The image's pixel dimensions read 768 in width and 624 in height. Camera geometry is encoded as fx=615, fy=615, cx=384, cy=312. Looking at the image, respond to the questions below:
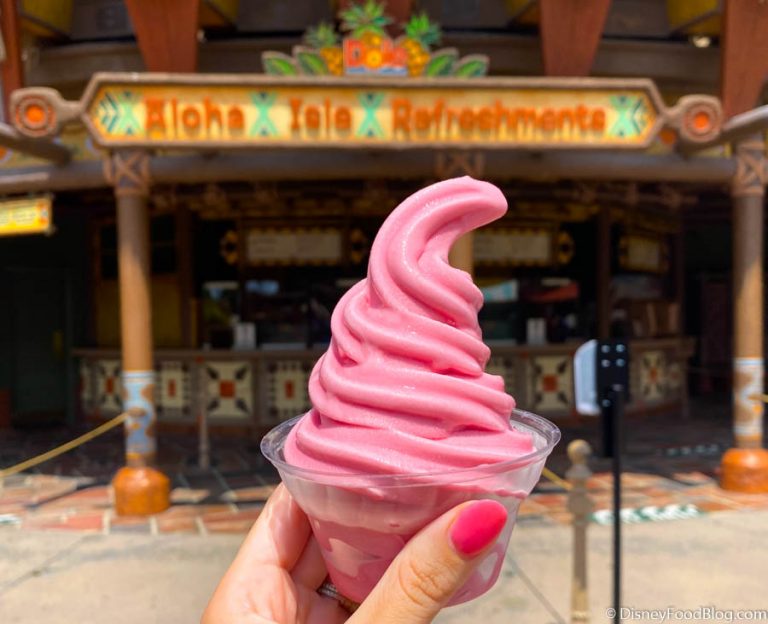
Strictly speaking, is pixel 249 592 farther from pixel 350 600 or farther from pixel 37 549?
pixel 37 549

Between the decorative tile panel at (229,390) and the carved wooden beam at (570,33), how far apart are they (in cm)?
571

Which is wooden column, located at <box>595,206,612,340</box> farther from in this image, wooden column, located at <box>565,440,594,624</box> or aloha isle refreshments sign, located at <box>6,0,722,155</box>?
wooden column, located at <box>565,440,594,624</box>

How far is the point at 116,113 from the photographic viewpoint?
5367 mm

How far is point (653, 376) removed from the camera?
406 inches

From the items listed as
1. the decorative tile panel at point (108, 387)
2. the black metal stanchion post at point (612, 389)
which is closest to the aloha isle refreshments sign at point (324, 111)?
the black metal stanchion post at point (612, 389)

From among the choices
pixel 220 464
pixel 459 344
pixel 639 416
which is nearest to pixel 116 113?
pixel 220 464

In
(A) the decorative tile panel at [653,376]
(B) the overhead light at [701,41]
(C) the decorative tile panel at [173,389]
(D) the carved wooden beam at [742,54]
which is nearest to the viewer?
(D) the carved wooden beam at [742,54]

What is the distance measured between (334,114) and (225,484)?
4.01 metres

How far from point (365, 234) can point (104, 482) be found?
15.4 feet

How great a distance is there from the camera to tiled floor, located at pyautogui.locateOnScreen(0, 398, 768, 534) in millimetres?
5586

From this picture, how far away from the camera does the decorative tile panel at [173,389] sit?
9.21 metres

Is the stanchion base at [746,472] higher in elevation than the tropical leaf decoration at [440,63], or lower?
lower

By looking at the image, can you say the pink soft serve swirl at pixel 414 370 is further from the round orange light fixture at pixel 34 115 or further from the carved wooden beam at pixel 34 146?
the carved wooden beam at pixel 34 146

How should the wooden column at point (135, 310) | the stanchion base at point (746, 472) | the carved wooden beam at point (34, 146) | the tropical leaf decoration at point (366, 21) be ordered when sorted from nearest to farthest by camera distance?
1. the carved wooden beam at point (34, 146)
2. the tropical leaf decoration at point (366, 21)
3. the wooden column at point (135, 310)
4. the stanchion base at point (746, 472)
